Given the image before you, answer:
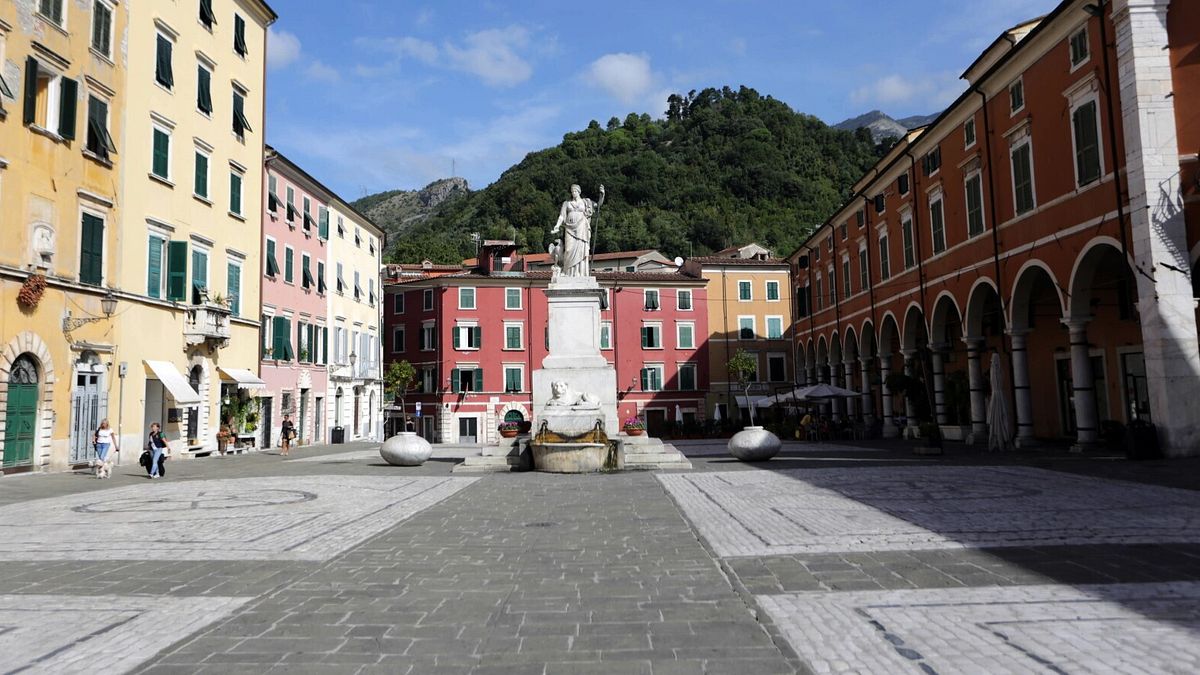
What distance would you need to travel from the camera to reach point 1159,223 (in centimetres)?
1688

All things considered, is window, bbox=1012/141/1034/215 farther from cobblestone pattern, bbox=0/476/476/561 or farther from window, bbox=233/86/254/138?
window, bbox=233/86/254/138

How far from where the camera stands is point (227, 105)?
1207 inches

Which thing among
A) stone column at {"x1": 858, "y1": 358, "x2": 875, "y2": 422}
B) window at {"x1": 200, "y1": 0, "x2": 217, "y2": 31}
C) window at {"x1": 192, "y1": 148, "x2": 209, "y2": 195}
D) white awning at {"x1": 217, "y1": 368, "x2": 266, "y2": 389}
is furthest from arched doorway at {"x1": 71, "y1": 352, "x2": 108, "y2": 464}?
stone column at {"x1": 858, "y1": 358, "x2": 875, "y2": 422}

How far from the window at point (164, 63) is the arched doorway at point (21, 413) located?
448 inches

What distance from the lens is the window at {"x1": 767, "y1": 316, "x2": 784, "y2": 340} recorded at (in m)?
55.5

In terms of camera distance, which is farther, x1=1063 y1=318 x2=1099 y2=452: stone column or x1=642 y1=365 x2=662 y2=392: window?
x1=642 y1=365 x2=662 y2=392: window

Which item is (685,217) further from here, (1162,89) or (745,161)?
(1162,89)

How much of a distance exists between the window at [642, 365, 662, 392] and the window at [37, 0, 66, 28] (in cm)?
3944

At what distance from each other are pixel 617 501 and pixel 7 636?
7855mm

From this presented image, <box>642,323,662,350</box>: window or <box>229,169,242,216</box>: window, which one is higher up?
<box>229,169,242,216</box>: window

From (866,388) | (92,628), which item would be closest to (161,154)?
(92,628)

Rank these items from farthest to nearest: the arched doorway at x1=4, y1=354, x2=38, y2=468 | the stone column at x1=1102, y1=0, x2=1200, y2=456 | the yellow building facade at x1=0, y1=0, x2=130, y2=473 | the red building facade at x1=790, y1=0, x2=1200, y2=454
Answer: the yellow building facade at x1=0, y1=0, x2=130, y2=473 → the arched doorway at x1=4, y1=354, x2=38, y2=468 → the red building facade at x1=790, y1=0, x2=1200, y2=454 → the stone column at x1=1102, y1=0, x2=1200, y2=456

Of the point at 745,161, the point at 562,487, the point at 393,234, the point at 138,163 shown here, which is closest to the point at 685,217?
the point at 745,161

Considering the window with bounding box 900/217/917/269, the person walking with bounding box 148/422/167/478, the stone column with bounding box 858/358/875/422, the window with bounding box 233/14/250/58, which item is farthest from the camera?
the stone column with bounding box 858/358/875/422
